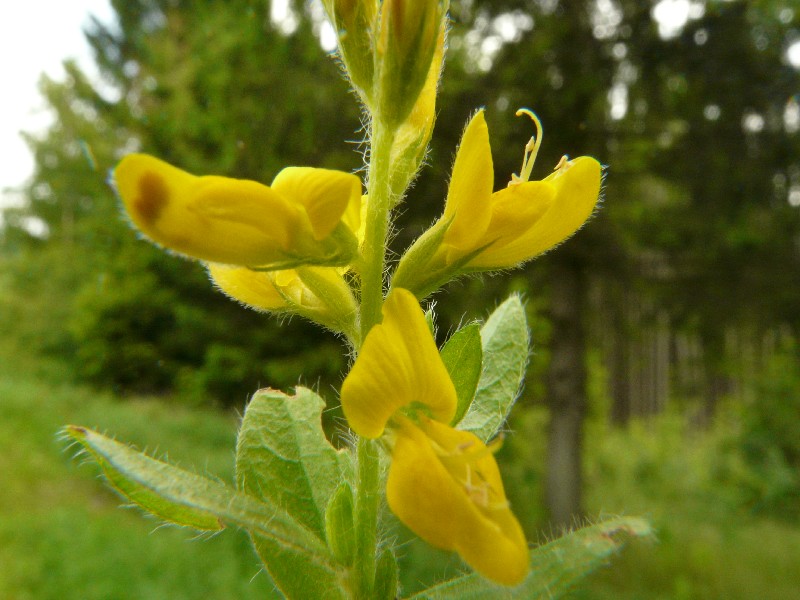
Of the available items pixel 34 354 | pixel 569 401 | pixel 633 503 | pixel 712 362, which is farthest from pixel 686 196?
pixel 34 354

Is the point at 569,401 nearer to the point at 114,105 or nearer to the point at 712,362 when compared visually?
the point at 712,362

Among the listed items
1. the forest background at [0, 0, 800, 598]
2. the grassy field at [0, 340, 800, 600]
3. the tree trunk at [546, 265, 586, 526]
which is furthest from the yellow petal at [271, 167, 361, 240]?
the tree trunk at [546, 265, 586, 526]

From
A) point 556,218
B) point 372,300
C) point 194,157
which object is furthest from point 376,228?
point 194,157

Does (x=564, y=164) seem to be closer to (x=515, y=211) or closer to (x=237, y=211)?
(x=515, y=211)

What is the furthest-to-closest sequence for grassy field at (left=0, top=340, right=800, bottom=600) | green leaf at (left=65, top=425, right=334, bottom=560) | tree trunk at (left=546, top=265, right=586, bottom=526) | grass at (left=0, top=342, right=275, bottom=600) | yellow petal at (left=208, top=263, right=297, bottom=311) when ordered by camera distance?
tree trunk at (left=546, top=265, right=586, bottom=526) → grassy field at (left=0, top=340, right=800, bottom=600) → grass at (left=0, top=342, right=275, bottom=600) → yellow petal at (left=208, top=263, right=297, bottom=311) → green leaf at (left=65, top=425, right=334, bottom=560)

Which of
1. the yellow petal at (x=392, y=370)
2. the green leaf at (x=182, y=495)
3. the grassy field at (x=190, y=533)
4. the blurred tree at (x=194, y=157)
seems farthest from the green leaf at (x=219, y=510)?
the blurred tree at (x=194, y=157)

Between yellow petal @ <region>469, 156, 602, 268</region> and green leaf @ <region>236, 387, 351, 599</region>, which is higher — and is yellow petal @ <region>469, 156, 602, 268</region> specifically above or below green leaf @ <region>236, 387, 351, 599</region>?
above

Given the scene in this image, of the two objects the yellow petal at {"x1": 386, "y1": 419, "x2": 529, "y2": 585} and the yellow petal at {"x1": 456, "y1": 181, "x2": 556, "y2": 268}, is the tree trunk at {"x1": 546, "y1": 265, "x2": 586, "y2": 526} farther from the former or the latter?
the yellow petal at {"x1": 386, "y1": 419, "x2": 529, "y2": 585}
